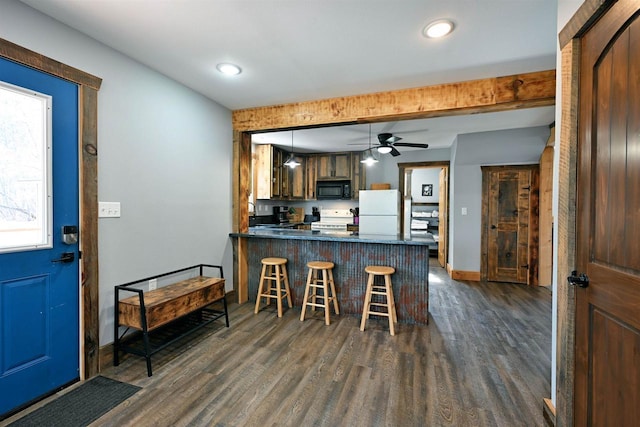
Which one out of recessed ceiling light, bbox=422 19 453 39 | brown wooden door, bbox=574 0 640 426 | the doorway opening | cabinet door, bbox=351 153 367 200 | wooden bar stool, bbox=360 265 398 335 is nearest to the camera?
brown wooden door, bbox=574 0 640 426

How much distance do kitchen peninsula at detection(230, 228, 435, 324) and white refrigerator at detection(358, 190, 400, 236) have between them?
1.77 metres

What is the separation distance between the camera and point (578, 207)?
1.34m

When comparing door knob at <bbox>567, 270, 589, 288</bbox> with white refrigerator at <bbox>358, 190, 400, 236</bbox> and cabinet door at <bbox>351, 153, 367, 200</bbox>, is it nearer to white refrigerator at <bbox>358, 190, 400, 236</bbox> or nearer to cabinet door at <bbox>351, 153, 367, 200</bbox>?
white refrigerator at <bbox>358, 190, 400, 236</bbox>

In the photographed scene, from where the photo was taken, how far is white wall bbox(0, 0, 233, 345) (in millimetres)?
1900

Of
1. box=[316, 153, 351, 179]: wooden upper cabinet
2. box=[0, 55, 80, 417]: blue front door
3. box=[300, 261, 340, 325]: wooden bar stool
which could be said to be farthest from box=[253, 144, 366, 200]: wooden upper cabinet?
box=[0, 55, 80, 417]: blue front door

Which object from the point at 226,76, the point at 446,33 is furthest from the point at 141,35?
the point at 446,33

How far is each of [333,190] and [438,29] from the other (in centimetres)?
432

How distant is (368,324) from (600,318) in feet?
6.65

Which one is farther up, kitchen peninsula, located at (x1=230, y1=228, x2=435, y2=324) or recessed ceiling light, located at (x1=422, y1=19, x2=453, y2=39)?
recessed ceiling light, located at (x1=422, y1=19, x2=453, y2=39)

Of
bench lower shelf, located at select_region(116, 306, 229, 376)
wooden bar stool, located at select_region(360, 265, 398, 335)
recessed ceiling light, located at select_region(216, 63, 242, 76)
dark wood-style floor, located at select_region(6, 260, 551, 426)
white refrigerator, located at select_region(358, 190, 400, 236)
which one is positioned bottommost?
dark wood-style floor, located at select_region(6, 260, 551, 426)

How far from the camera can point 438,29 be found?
185cm

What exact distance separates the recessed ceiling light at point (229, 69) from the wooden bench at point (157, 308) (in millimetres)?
1881

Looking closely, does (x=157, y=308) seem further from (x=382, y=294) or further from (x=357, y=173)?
(x=357, y=173)

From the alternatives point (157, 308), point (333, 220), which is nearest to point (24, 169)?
point (157, 308)
